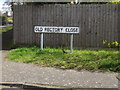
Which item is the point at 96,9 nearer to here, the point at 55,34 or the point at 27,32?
the point at 55,34

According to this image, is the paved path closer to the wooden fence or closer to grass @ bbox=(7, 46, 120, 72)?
grass @ bbox=(7, 46, 120, 72)

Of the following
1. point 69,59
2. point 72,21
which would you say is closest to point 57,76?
point 69,59

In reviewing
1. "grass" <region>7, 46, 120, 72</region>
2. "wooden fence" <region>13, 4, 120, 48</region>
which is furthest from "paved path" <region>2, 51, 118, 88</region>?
"wooden fence" <region>13, 4, 120, 48</region>

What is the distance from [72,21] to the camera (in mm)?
10695

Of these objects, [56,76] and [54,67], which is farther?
[54,67]

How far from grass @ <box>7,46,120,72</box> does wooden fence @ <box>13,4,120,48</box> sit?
1.06m

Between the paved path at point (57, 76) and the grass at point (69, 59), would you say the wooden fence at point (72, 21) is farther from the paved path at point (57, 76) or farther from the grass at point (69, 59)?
the paved path at point (57, 76)

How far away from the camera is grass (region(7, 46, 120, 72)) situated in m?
7.62

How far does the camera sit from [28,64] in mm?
8117

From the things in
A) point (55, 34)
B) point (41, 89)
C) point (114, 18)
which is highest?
point (114, 18)

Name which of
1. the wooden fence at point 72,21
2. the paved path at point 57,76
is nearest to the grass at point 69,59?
the paved path at point 57,76

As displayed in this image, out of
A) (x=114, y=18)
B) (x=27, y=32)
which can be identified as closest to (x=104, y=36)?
(x=114, y=18)

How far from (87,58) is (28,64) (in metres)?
2.10

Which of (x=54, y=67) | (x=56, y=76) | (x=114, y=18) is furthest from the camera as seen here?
(x=114, y=18)
